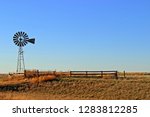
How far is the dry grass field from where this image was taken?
43.4 metres

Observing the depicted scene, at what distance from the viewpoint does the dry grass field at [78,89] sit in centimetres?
4338

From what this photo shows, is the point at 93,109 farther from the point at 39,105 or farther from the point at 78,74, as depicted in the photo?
the point at 78,74

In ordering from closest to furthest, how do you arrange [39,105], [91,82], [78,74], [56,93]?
[39,105] < [56,93] < [91,82] < [78,74]

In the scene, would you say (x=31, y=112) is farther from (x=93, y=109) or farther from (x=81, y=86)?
(x=81, y=86)

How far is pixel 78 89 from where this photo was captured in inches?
1825

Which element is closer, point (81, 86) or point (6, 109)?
point (6, 109)

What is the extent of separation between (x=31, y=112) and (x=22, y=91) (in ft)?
60.4

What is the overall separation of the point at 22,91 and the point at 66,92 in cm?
419

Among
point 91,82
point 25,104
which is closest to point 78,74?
point 91,82

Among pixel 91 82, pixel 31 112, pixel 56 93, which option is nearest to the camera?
pixel 31 112

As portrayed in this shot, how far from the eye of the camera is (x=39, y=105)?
30.5 meters

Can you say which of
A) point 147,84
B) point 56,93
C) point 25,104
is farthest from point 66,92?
point 25,104

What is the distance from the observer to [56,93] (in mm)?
45344

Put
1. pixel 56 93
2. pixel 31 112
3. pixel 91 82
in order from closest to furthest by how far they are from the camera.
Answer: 1. pixel 31 112
2. pixel 56 93
3. pixel 91 82
